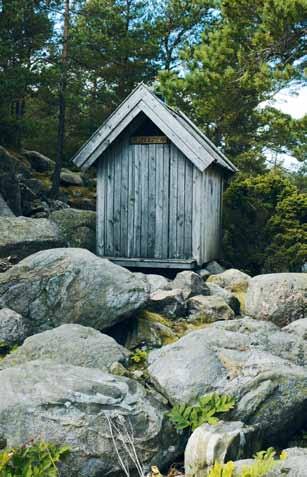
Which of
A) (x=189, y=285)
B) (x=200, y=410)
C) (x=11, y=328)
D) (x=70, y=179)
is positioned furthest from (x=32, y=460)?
(x=70, y=179)

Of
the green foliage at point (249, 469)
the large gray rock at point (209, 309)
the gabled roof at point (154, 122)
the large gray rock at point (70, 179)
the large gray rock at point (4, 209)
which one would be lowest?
the green foliage at point (249, 469)

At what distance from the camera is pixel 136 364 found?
20.6 ft

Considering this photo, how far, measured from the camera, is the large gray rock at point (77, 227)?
13.0 metres

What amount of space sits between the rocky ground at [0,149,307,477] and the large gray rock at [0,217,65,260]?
0.03 meters

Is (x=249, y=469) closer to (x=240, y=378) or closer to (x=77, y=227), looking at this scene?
(x=240, y=378)

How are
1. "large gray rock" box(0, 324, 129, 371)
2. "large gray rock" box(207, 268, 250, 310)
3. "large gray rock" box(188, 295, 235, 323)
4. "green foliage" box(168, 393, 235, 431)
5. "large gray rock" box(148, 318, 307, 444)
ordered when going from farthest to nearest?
1. "large gray rock" box(207, 268, 250, 310)
2. "large gray rock" box(188, 295, 235, 323)
3. "large gray rock" box(0, 324, 129, 371)
4. "large gray rock" box(148, 318, 307, 444)
5. "green foliage" box(168, 393, 235, 431)

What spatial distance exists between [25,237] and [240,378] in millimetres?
5223

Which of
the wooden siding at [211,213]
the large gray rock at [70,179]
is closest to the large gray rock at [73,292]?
the wooden siding at [211,213]

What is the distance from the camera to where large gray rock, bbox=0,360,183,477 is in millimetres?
4258

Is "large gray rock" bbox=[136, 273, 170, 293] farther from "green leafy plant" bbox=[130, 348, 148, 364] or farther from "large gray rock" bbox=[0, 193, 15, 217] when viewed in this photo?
"large gray rock" bbox=[0, 193, 15, 217]

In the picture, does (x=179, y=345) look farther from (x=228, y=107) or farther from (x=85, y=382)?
(x=228, y=107)

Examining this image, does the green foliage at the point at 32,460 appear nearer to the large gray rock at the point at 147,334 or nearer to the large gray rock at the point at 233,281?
the large gray rock at the point at 147,334

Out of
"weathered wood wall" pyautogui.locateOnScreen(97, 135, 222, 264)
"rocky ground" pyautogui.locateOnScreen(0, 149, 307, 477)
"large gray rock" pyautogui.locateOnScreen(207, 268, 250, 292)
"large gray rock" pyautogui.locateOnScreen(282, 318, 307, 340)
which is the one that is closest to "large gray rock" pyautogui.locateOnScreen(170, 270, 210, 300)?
"rocky ground" pyautogui.locateOnScreen(0, 149, 307, 477)

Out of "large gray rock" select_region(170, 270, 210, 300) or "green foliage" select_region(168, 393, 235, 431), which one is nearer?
"green foliage" select_region(168, 393, 235, 431)
